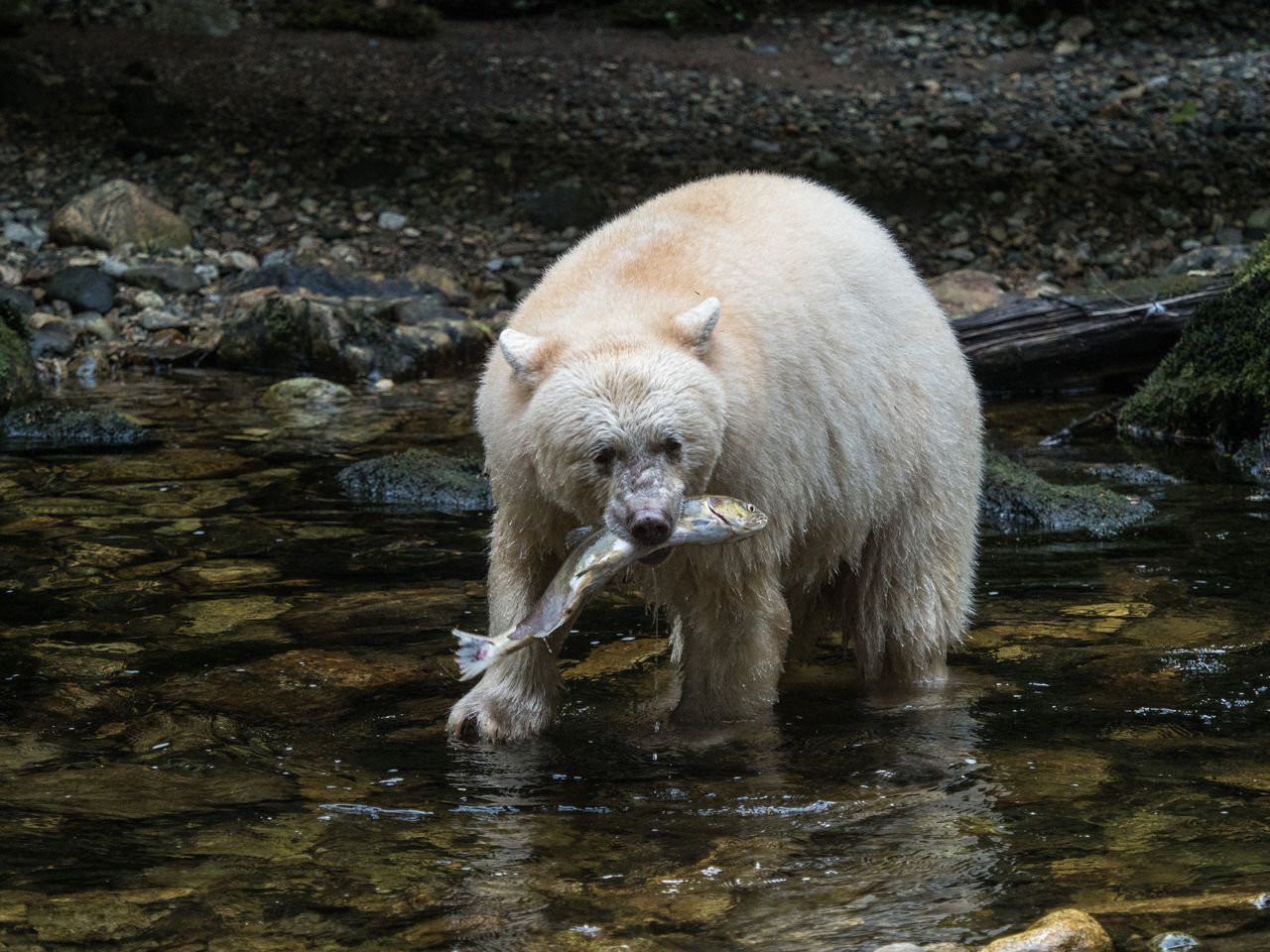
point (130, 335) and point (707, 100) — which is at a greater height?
point (707, 100)

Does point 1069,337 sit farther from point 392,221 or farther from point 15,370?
point 392,221

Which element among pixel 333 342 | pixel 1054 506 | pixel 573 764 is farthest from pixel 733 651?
pixel 333 342

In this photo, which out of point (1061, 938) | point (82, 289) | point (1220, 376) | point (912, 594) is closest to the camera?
point (1061, 938)

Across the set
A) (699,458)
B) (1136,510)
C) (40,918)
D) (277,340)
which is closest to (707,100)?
(277,340)

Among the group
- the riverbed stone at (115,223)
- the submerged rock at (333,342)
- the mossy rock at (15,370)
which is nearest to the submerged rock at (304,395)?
the submerged rock at (333,342)

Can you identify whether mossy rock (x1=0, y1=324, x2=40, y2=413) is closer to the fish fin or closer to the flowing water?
the flowing water

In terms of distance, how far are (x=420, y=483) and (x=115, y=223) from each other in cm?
720

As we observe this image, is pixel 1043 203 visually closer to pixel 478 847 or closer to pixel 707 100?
pixel 707 100

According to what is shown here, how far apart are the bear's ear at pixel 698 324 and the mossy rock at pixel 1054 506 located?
4.00 m

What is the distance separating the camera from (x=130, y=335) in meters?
13.2

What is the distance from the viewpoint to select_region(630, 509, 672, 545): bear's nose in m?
4.45

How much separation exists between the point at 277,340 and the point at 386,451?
10.2ft

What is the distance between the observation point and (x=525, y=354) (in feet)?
15.5

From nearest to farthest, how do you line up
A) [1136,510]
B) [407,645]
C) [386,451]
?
[407,645], [1136,510], [386,451]
